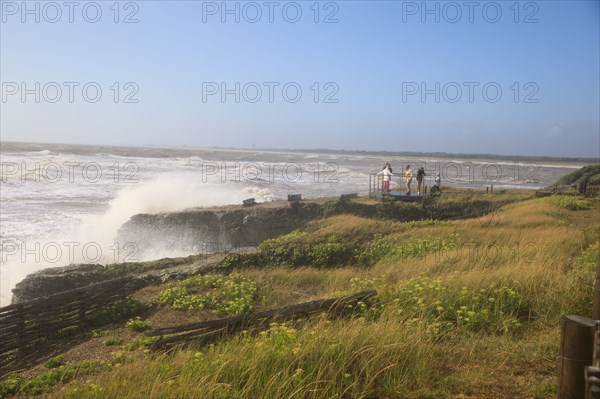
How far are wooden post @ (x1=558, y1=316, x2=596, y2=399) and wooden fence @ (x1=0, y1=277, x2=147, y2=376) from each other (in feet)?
29.6

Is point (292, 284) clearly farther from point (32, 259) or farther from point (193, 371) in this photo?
point (32, 259)

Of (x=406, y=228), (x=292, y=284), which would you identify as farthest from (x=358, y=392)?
(x=406, y=228)

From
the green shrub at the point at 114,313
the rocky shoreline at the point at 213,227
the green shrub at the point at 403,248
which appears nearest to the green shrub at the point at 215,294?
the green shrub at the point at 114,313

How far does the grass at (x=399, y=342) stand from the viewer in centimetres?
485

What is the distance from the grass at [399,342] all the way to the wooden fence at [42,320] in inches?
54.7

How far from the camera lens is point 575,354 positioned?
153 inches

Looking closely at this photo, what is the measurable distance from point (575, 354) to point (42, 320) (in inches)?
400

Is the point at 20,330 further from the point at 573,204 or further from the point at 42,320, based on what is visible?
the point at 573,204

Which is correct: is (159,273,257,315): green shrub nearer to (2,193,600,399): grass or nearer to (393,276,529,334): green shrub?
(2,193,600,399): grass

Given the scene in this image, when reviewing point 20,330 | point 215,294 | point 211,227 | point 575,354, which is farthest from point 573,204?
point 20,330

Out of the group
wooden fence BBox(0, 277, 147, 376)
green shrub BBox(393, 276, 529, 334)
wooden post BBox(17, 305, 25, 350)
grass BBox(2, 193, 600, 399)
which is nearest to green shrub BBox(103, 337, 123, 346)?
grass BBox(2, 193, 600, 399)

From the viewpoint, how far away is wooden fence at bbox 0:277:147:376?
994 centimetres

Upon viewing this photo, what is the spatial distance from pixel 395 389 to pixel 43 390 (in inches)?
182

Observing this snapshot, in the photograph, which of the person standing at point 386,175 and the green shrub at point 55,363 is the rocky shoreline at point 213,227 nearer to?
the person standing at point 386,175
